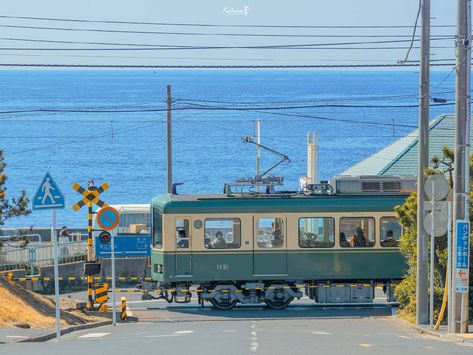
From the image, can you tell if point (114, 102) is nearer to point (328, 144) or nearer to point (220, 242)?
point (328, 144)

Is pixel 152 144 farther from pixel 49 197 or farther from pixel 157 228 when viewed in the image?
pixel 49 197

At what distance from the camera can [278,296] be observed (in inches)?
1032

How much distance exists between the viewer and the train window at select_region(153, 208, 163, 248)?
86.7 feet

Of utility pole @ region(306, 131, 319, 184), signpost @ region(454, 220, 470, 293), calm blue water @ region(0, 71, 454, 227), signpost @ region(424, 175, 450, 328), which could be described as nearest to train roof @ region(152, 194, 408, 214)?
signpost @ region(424, 175, 450, 328)

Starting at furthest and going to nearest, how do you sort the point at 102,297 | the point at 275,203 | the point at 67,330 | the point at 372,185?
the point at 372,185 → the point at 275,203 → the point at 102,297 → the point at 67,330

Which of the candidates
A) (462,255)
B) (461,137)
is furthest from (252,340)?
(461,137)

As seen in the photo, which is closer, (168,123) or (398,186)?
(398,186)

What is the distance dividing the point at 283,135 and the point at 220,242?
4456 inches

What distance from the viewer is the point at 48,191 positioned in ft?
59.3

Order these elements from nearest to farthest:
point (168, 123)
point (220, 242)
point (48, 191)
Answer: point (48, 191), point (220, 242), point (168, 123)

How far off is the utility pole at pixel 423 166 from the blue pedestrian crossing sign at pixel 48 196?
7.65 metres

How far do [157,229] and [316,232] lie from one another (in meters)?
4.20

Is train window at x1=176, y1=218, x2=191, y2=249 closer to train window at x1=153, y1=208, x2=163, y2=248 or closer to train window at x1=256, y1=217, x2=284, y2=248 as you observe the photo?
train window at x1=153, y1=208, x2=163, y2=248

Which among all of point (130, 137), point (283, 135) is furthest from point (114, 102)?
point (283, 135)
